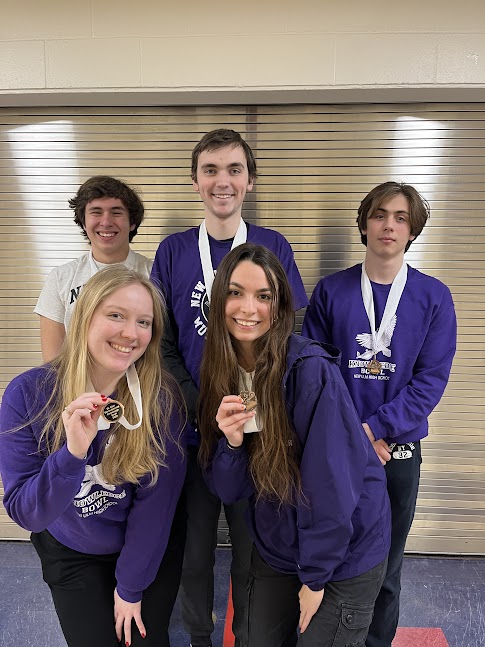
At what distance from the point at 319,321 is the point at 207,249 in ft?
2.24

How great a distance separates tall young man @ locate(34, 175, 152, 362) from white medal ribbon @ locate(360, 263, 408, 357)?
4.24ft

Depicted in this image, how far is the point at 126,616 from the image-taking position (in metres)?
1.88

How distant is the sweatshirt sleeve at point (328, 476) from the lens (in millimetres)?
1535

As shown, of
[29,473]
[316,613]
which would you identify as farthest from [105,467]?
[316,613]

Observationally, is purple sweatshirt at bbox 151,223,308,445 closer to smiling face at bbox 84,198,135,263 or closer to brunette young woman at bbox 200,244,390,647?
smiling face at bbox 84,198,135,263

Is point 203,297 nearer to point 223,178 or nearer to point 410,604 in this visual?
point 223,178

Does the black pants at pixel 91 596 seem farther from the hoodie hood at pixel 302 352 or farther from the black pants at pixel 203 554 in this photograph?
the hoodie hood at pixel 302 352

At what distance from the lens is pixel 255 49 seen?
8.68ft

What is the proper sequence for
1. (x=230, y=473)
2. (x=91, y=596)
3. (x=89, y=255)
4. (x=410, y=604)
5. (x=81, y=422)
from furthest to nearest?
(x=410, y=604)
(x=89, y=255)
(x=91, y=596)
(x=230, y=473)
(x=81, y=422)

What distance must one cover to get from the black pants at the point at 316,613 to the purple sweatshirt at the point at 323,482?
63 millimetres

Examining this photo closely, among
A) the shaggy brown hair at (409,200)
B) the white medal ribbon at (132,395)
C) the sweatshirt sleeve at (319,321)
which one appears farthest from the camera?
the sweatshirt sleeve at (319,321)

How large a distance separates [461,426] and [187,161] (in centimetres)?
255

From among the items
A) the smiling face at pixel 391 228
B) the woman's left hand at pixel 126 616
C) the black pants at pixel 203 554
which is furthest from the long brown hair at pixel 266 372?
the smiling face at pixel 391 228

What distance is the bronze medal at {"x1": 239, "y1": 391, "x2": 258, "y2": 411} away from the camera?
158 cm
